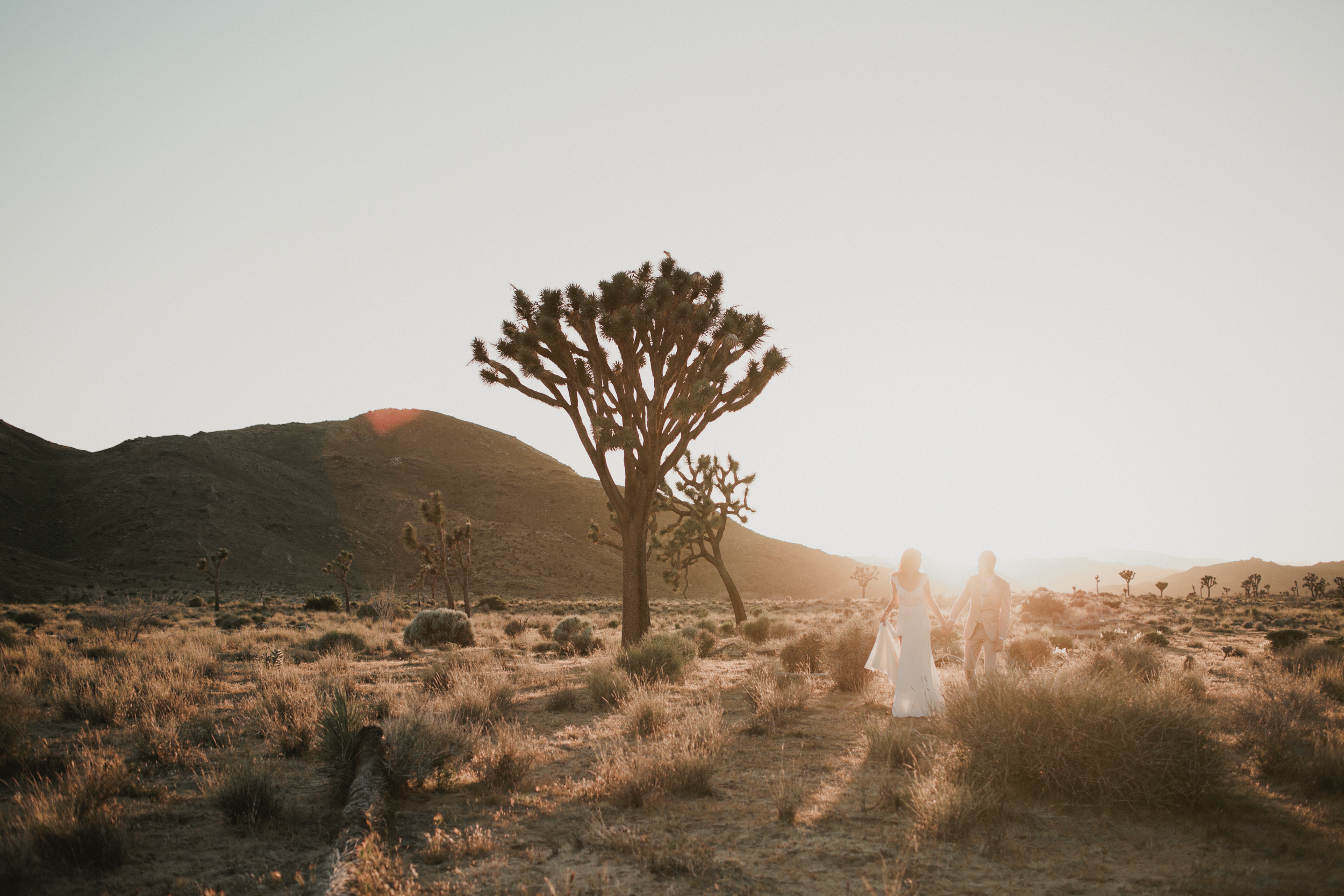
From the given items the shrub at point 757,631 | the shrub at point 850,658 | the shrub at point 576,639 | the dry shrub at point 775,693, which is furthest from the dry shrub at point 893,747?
the shrub at point 757,631

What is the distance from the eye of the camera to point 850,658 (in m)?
11.2

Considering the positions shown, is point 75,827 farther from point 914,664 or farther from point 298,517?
point 298,517

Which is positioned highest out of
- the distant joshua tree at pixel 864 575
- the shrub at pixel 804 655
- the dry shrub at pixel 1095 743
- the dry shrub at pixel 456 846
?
the dry shrub at pixel 1095 743

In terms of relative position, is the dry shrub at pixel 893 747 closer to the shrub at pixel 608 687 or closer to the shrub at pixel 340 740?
the shrub at pixel 608 687

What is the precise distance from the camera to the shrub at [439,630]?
17.4 m

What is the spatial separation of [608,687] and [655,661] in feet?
5.16

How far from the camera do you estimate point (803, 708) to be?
9.48 meters

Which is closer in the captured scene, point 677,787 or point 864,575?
point 677,787

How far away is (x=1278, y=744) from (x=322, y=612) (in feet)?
112

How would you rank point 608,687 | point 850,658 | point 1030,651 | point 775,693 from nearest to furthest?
point 775,693
point 608,687
point 850,658
point 1030,651

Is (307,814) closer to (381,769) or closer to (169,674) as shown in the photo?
(381,769)

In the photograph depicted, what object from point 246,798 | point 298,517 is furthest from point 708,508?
point 298,517

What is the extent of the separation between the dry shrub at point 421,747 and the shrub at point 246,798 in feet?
2.90

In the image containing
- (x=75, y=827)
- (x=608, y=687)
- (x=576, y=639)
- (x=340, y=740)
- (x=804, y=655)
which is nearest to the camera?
(x=75, y=827)
